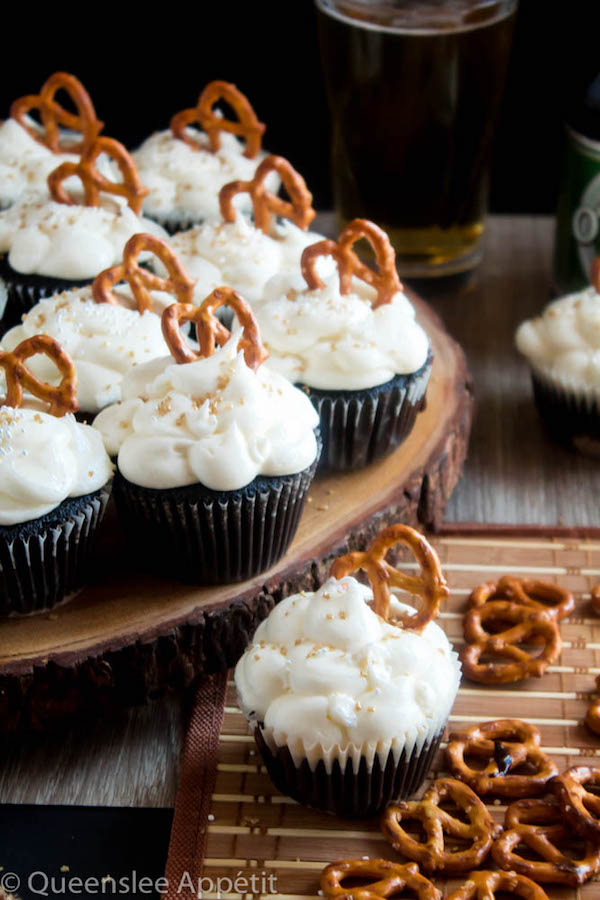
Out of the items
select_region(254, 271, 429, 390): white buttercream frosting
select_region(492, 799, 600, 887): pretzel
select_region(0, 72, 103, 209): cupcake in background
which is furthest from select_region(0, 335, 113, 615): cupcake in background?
select_region(0, 72, 103, 209): cupcake in background

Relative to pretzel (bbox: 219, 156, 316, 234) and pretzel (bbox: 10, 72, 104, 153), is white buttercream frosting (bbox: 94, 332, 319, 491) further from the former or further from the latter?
pretzel (bbox: 10, 72, 104, 153)

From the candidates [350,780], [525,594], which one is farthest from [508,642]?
[350,780]

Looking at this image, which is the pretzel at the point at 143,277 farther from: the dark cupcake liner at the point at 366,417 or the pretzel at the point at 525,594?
the pretzel at the point at 525,594

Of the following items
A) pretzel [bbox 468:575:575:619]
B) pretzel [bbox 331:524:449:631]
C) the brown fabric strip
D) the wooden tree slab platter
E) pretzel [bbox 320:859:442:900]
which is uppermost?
pretzel [bbox 331:524:449:631]

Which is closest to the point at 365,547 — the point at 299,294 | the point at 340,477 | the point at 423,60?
the point at 340,477

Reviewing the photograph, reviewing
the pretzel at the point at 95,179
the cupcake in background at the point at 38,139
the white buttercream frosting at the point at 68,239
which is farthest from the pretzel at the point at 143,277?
the cupcake in background at the point at 38,139
